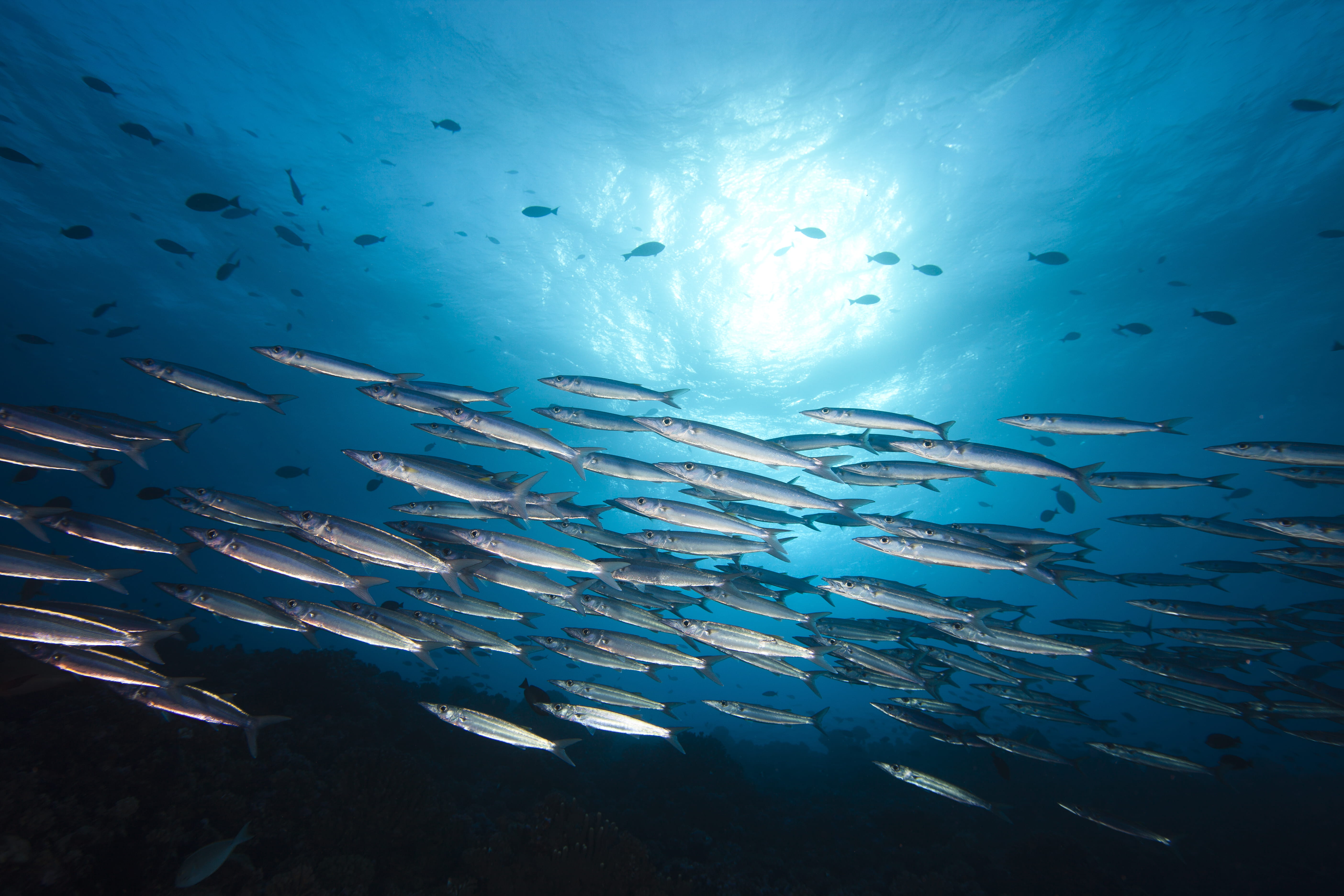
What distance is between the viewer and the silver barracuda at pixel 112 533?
4852 mm

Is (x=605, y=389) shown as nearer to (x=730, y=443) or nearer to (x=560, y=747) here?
(x=730, y=443)

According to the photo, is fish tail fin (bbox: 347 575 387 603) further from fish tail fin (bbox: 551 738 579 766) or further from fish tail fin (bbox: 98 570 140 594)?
fish tail fin (bbox: 551 738 579 766)

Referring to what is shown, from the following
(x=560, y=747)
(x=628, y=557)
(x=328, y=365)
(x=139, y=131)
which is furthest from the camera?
(x=139, y=131)

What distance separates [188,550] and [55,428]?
179 centimetres

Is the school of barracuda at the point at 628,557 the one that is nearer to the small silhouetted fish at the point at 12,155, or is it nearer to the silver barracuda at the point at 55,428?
the silver barracuda at the point at 55,428

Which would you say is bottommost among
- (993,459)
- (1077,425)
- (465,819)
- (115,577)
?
(465,819)

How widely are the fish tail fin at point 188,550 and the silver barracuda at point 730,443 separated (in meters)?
5.17

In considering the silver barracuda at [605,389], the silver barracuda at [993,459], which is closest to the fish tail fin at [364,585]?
the silver barracuda at [605,389]

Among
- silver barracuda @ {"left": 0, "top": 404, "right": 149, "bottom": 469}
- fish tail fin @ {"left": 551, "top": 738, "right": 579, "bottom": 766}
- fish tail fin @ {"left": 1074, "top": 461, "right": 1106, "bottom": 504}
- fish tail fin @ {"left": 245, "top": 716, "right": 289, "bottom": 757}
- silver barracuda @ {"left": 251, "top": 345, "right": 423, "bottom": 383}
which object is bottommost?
fish tail fin @ {"left": 245, "top": 716, "right": 289, "bottom": 757}

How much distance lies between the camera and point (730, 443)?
514 centimetres

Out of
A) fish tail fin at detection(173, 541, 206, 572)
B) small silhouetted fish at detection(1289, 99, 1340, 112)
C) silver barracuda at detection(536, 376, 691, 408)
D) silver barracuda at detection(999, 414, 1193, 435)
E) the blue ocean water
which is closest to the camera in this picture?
fish tail fin at detection(173, 541, 206, 572)

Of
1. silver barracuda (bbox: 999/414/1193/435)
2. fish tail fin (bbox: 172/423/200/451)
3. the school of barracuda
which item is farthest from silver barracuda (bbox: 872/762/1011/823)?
fish tail fin (bbox: 172/423/200/451)

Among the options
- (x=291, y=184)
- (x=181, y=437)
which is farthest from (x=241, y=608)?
(x=291, y=184)

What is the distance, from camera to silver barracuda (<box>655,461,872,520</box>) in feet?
17.0
